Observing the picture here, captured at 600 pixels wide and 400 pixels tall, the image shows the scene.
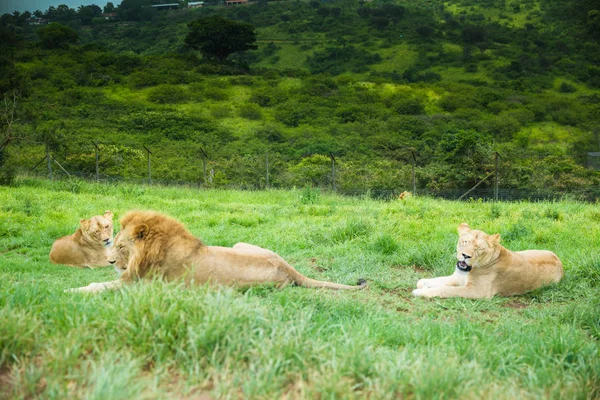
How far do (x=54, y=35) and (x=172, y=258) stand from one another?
67.6m

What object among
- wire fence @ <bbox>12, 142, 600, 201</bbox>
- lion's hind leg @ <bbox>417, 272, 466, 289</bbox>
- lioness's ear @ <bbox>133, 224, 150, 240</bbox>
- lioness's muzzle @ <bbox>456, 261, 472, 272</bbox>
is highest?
lioness's ear @ <bbox>133, 224, 150, 240</bbox>

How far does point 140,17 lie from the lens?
Result: 8738cm

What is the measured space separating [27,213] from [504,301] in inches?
373

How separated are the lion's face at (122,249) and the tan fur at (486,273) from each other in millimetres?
3043

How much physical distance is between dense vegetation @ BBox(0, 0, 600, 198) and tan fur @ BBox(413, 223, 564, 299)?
54.1ft

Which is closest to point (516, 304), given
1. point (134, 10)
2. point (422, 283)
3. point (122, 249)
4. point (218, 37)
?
point (422, 283)

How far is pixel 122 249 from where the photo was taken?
18.8 feet

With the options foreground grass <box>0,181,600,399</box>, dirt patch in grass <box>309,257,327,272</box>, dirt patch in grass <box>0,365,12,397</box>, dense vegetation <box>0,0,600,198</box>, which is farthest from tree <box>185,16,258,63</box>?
dirt patch in grass <box>0,365,12,397</box>

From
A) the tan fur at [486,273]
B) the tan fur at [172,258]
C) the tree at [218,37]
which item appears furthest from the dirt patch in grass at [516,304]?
the tree at [218,37]

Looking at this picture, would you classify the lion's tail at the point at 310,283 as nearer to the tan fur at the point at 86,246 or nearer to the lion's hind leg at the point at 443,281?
the lion's hind leg at the point at 443,281

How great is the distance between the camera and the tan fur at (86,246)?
8.12 m

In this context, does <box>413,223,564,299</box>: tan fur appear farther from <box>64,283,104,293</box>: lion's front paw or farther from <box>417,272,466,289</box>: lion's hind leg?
<box>64,283,104,293</box>: lion's front paw

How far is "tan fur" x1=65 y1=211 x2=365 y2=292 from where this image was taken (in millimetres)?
5492

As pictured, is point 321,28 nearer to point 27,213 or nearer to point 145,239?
point 27,213
